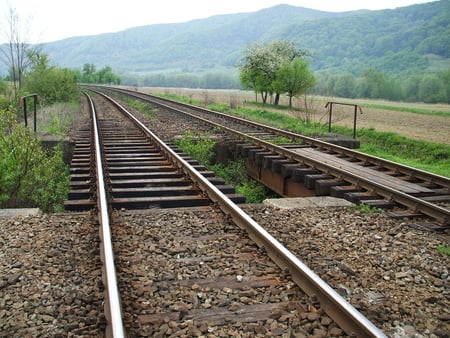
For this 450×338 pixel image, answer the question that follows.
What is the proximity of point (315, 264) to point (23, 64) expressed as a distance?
16.8 metres

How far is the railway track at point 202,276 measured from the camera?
3.14 meters

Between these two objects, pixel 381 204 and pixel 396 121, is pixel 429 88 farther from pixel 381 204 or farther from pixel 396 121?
pixel 381 204

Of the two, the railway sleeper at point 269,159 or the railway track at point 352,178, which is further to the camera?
the railway sleeper at point 269,159

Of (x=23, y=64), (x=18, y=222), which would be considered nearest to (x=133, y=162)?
(x=18, y=222)

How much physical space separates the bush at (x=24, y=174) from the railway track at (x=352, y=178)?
13.5 ft

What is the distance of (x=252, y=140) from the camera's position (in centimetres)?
1160

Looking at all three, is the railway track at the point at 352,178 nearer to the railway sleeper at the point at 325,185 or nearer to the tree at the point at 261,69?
the railway sleeper at the point at 325,185

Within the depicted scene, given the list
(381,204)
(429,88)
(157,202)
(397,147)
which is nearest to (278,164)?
(381,204)

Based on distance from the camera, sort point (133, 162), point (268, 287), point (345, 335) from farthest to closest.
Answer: point (133, 162) < point (268, 287) < point (345, 335)

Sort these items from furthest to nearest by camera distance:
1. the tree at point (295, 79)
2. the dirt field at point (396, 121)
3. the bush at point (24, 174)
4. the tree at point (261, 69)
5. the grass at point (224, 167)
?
the tree at point (261, 69) < the tree at point (295, 79) < the dirt field at point (396, 121) < the grass at point (224, 167) < the bush at point (24, 174)

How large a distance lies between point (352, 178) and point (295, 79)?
31.9m

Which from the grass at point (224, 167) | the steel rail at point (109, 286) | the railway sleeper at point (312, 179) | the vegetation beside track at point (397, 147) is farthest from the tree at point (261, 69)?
the steel rail at point (109, 286)

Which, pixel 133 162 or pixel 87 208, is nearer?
pixel 87 208

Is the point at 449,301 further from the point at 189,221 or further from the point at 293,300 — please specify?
the point at 189,221
